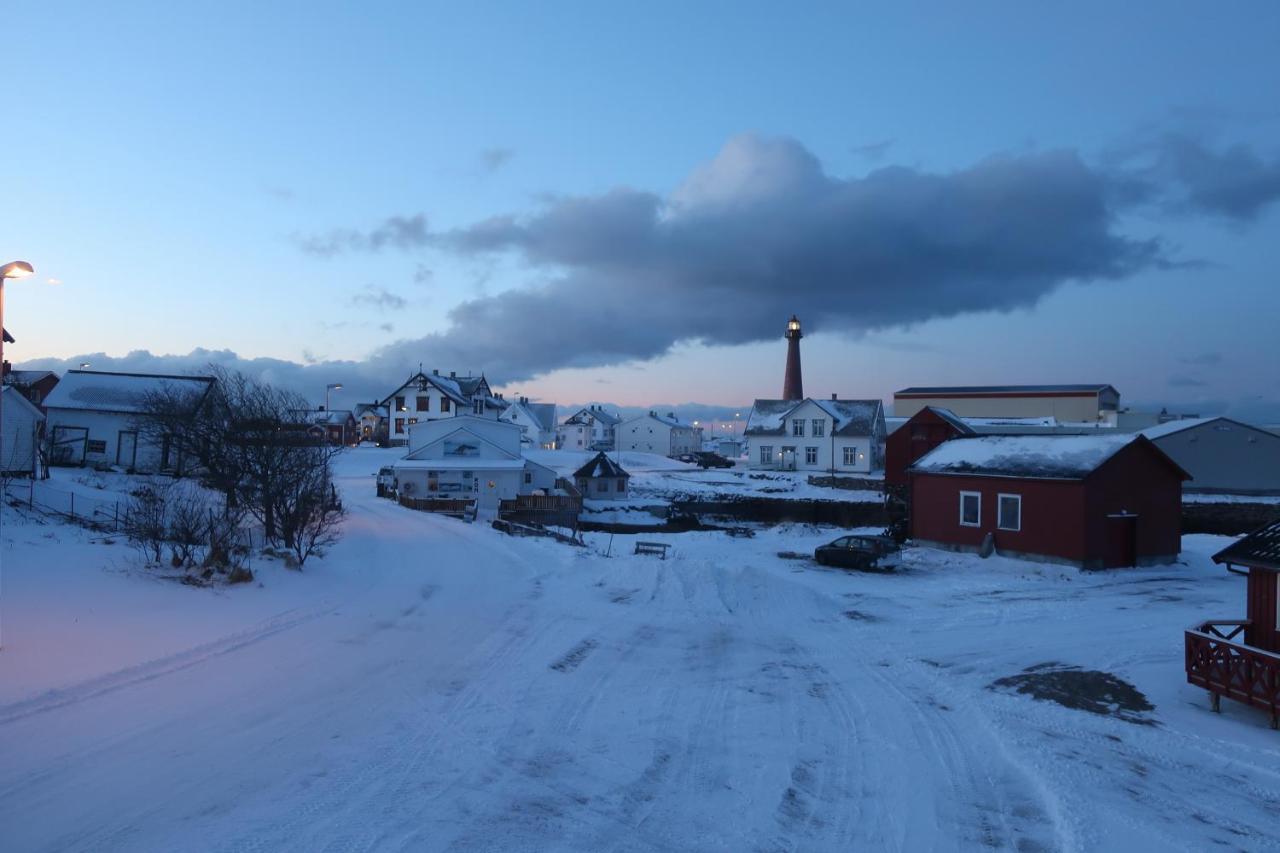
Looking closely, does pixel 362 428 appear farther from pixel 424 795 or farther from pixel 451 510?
pixel 424 795

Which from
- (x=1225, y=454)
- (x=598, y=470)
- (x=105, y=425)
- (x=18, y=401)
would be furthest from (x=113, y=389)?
(x=1225, y=454)

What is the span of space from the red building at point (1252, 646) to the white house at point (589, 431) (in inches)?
4003

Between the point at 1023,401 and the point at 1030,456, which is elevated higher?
the point at 1023,401

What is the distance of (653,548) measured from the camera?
31641mm

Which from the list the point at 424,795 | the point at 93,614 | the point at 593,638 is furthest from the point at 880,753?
the point at 93,614

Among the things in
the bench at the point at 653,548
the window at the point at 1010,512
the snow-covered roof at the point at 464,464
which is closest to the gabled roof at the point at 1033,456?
the window at the point at 1010,512

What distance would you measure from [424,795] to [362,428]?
105 metres

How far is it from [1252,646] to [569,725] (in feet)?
38.2

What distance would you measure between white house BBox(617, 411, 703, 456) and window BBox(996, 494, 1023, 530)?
84.7m

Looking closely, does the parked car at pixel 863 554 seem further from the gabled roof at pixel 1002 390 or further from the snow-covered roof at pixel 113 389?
the gabled roof at pixel 1002 390

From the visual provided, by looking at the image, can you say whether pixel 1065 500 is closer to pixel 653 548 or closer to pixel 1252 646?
pixel 653 548

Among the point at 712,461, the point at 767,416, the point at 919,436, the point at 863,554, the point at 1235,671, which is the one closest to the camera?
the point at 1235,671

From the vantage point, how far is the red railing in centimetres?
1199

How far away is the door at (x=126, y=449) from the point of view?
139ft
